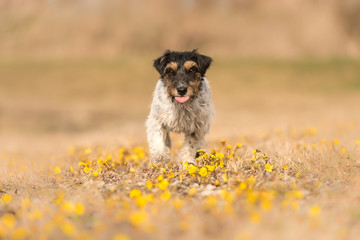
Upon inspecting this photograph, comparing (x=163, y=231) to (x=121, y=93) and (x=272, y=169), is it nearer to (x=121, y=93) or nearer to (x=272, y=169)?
(x=272, y=169)

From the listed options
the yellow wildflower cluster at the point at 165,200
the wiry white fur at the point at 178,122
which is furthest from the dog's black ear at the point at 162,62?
the yellow wildflower cluster at the point at 165,200

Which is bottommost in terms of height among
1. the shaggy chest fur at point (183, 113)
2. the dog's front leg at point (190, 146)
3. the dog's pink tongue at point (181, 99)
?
the dog's front leg at point (190, 146)

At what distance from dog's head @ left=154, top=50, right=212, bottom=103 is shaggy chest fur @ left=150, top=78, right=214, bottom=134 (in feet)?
0.73

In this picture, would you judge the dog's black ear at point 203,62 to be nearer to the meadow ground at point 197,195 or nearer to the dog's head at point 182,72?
the dog's head at point 182,72

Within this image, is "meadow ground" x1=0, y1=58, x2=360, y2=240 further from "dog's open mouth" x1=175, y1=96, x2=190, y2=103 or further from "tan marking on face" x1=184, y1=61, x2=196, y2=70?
"tan marking on face" x1=184, y1=61, x2=196, y2=70

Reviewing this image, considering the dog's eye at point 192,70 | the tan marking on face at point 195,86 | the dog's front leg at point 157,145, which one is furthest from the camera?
the dog's front leg at point 157,145

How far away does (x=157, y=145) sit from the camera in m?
7.06

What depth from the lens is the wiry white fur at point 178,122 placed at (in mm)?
6930

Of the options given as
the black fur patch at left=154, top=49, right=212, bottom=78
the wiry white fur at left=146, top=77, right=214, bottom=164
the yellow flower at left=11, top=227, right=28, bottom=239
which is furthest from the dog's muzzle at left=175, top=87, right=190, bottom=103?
the yellow flower at left=11, top=227, right=28, bottom=239

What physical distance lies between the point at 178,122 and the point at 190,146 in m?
0.58

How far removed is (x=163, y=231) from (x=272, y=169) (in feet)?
9.47

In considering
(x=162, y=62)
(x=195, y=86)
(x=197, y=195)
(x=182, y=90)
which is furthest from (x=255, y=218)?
(x=162, y=62)

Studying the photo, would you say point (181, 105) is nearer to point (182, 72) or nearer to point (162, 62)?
point (182, 72)

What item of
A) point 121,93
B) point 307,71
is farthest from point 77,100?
point 307,71
